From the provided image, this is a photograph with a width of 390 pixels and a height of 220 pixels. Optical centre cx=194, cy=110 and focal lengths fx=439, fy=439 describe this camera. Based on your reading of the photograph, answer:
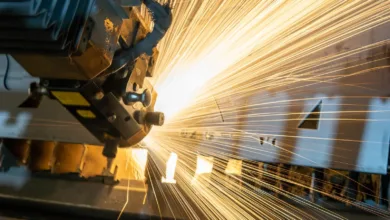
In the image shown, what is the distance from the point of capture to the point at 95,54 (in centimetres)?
135

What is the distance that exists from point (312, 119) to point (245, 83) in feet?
1.27

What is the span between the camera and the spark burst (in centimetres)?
204

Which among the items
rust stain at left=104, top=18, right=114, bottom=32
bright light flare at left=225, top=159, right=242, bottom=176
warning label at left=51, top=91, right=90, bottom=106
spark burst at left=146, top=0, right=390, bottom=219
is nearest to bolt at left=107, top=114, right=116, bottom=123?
warning label at left=51, top=91, right=90, bottom=106

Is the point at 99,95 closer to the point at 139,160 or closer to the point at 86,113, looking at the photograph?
the point at 86,113

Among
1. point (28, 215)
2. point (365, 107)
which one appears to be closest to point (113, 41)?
point (365, 107)

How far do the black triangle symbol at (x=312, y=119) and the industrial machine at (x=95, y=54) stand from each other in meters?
0.68

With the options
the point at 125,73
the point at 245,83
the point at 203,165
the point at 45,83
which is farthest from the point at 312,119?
the point at 45,83

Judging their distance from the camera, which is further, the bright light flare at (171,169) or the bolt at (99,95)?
the bright light flare at (171,169)

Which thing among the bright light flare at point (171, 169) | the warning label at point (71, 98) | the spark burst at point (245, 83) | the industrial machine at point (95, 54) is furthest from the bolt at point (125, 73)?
the bright light flare at point (171, 169)

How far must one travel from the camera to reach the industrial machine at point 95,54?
1.23m

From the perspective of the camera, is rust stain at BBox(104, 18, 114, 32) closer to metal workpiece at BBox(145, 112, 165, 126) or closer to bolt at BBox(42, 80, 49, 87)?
bolt at BBox(42, 80, 49, 87)

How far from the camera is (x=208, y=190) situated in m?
2.18

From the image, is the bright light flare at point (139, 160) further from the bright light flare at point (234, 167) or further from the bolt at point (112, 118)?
the bolt at point (112, 118)

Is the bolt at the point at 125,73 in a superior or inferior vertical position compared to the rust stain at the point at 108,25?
inferior
